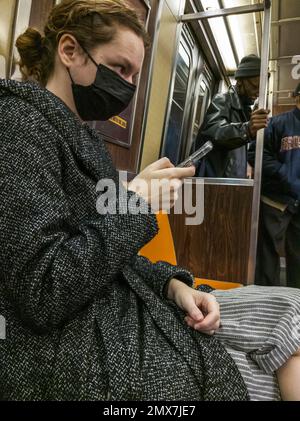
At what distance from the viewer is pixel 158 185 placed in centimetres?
79

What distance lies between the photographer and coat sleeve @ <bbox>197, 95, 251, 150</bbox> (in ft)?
8.25

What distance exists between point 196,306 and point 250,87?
2482 mm

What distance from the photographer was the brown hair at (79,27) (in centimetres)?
93

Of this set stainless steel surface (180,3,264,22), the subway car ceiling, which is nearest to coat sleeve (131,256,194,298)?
the subway car ceiling

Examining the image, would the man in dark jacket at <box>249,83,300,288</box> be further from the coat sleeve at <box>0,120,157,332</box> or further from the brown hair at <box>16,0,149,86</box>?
the coat sleeve at <box>0,120,157,332</box>

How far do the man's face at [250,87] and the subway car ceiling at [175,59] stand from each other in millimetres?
665

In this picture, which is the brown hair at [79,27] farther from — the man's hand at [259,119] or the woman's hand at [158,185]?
the man's hand at [259,119]

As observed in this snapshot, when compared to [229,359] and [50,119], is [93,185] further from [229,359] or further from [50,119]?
[229,359]

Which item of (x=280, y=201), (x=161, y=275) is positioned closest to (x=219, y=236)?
(x=280, y=201)

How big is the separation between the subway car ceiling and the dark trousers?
3.74 feet

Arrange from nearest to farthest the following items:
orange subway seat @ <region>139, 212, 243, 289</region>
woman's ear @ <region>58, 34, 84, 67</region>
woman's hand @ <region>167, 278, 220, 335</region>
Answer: woman's hand @ <region>167, 278, 220, 335</region>, woman's ear @ <region>58, 34, 84, 67</region>, orange subway seat @ <region>139, 212, 243, 289</region>
